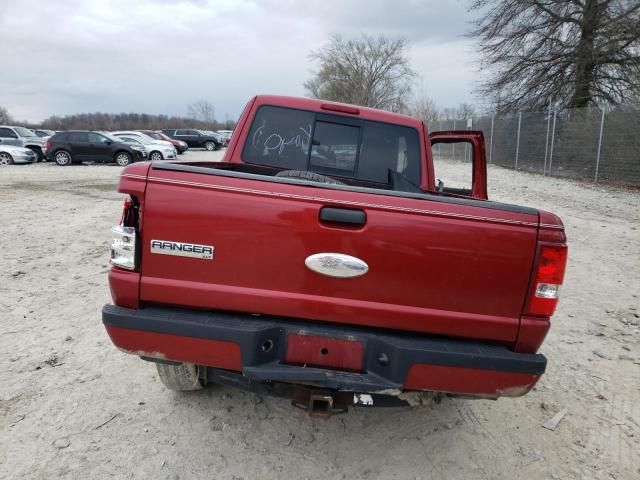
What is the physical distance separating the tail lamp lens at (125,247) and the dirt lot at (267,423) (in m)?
1.14

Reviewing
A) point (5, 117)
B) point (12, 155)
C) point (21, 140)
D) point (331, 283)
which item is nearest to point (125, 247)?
point (331, 283)

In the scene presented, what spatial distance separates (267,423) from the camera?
2775 millimetres

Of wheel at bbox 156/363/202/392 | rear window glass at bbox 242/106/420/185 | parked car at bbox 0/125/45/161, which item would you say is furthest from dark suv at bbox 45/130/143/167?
wheel at bbox 156/363/202/392

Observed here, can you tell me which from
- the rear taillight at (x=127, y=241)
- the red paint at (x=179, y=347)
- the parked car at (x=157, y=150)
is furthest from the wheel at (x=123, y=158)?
the red paint at (x=179, y=347)

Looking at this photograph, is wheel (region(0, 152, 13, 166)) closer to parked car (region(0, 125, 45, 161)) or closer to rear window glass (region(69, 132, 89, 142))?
parked car (region(0, 125, 45, 161))

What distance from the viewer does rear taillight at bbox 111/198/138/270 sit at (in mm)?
2096

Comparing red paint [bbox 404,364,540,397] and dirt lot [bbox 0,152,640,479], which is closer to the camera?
red paint [bbox 404,364,540,397]

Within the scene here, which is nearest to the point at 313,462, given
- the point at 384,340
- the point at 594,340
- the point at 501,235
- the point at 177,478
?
the point at 177,478

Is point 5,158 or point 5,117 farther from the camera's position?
point 5,117

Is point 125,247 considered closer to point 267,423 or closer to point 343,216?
point 343,216

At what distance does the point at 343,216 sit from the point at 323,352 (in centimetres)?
67

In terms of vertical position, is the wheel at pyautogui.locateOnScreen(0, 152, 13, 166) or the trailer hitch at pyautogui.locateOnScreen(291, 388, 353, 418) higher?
the wheel at pyautogui.locateOnScreen(0, 152, 13, 166)

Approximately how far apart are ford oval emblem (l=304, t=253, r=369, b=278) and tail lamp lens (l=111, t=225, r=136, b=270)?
838 mm

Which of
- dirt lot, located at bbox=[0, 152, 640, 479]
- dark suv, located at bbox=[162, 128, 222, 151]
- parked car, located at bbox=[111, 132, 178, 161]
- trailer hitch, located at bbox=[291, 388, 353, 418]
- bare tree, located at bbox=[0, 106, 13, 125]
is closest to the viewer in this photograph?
trailer hitch, located at bbox=[291, 388, 353, 418]
